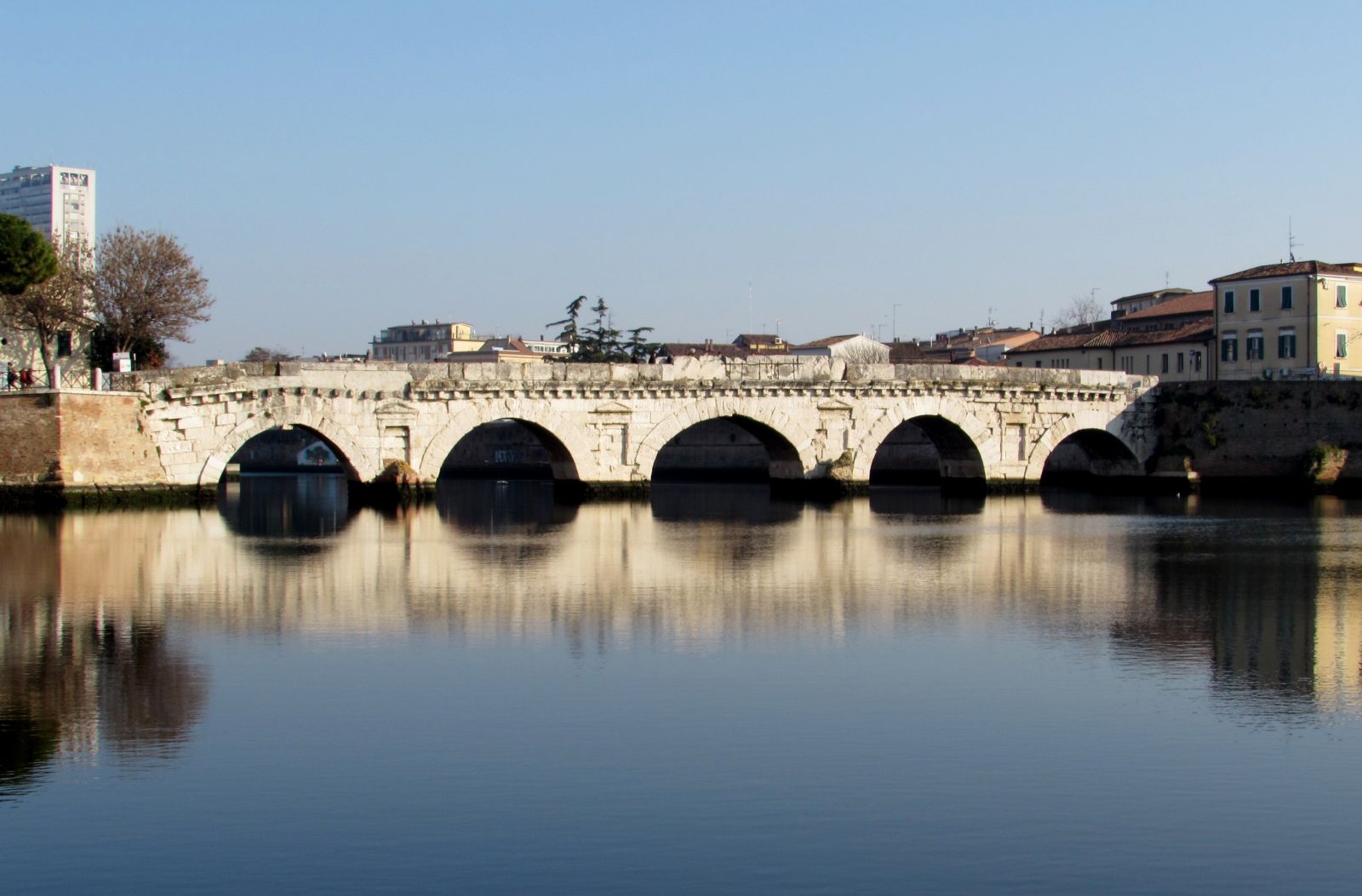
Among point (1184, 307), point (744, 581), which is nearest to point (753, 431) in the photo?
point (744, 581)

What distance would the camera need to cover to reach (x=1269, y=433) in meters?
44.9

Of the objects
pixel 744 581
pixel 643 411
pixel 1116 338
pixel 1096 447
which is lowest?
pixel 744 581

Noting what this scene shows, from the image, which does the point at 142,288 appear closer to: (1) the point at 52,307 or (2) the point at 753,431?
(1) the point at 52,307

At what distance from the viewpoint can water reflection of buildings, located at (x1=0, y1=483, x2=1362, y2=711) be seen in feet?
56.0

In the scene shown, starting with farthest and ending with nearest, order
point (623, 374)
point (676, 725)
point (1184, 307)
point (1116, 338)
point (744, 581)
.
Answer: point (1184, 307)
point (1116, 338)
point (623, 374)
point (744, 581)
point (676, 725)

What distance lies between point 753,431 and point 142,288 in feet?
59.1

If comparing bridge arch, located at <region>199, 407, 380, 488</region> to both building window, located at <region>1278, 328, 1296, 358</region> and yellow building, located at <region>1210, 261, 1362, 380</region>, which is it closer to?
yellow building, located at <region>1210, 261, 1362, 380</region>

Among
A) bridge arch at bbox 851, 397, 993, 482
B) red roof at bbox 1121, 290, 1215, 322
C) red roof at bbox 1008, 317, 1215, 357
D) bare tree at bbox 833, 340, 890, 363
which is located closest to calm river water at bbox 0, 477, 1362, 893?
bridge arch at bbox 851, 397, 993, 482

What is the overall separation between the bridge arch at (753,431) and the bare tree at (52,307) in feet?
51.2

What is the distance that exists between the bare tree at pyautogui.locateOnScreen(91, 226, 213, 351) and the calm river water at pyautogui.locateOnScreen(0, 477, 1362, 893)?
2235 centimetres

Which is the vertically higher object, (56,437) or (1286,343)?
(1286,343)

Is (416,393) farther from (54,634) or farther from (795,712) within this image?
(795,712)

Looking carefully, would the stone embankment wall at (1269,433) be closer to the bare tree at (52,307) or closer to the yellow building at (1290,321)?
the yellow building at (1290,321)

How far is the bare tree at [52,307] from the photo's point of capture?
42094 mm
